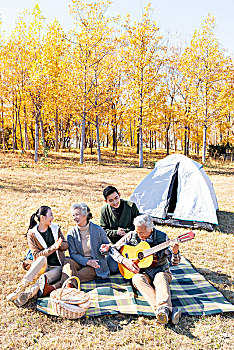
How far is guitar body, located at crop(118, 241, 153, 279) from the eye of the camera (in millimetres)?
3588

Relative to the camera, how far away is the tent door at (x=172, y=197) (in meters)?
6.66

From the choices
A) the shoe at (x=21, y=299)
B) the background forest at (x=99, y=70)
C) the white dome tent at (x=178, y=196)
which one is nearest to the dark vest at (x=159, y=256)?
the shoe at (x=21, y=299)

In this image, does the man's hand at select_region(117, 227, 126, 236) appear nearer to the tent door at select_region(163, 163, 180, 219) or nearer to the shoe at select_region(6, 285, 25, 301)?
the shoe at select_region(6, 285, 25, 301)

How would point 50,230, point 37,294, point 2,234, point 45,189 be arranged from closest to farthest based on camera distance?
point 37,294 < point 50,230 < point 2,234 < point 45,189

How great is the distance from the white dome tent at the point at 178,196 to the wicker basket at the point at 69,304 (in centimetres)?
376

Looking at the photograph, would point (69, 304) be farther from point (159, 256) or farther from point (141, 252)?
point (159, 256)

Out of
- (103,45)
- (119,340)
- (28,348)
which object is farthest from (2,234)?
(103,45)

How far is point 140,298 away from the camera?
3.53 meters

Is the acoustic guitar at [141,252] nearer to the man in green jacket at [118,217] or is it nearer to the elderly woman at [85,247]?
the elderly woman at [85,247]

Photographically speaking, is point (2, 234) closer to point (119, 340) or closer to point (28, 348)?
point (28, 348)

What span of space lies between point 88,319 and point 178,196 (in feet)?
13.5

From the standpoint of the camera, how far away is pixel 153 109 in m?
17.4

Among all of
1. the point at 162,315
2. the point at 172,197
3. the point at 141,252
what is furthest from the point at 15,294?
the point at 172,197

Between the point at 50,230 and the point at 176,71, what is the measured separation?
22.0 meters
